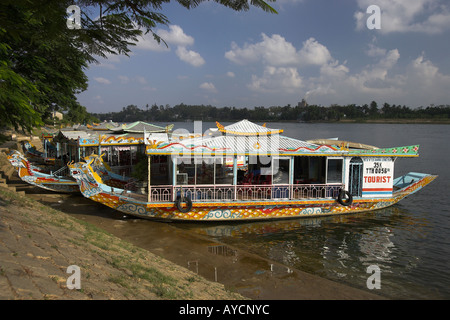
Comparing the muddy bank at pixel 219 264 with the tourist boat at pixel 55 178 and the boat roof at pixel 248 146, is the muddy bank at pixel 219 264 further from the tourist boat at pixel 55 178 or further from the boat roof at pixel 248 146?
the boat roof at pixel 248 146

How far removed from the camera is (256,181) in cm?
1295

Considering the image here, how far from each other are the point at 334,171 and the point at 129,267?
377 inches

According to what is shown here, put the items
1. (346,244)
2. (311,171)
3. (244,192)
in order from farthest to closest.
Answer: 1. (311,171)
2. (244,192)
3. (346,244)

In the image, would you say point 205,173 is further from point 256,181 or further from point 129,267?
point 129,267

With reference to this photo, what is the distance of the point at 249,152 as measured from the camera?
38.1ft

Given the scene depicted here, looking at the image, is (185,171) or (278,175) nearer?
(278,175)

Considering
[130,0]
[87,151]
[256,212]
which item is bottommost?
[256,212]

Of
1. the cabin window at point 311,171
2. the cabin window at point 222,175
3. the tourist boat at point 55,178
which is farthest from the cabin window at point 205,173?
the cabin window at point 311,171

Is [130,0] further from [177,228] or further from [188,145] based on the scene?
[177,228]

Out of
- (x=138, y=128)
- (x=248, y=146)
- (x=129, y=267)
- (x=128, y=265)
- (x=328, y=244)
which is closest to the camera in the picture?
(x=129, y=267)

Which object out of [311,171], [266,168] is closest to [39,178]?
[266,168]

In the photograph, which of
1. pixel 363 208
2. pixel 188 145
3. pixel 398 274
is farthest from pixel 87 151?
pixel 398 274

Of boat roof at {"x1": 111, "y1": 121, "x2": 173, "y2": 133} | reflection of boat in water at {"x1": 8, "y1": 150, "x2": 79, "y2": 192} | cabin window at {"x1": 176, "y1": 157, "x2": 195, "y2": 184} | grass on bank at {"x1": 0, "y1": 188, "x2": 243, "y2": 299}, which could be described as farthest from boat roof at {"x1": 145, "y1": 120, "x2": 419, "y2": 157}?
boat roof at {"x1": 111, "y1": 121, "x2": 173, "y2": 133}
